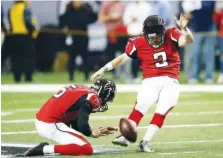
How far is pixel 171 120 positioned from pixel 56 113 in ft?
12.3

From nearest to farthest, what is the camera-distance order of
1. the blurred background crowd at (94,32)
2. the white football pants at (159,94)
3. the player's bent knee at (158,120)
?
1. the player's bent knee at (158,120)
2. the white football pants at (159,94)
3. the blurred background crowd at (94,32)

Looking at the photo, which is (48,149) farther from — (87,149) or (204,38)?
(204,38)

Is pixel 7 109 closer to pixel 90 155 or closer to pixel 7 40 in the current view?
pixel 90 155

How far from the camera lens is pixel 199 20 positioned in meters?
19.3

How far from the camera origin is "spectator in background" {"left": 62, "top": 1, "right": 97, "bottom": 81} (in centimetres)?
2022

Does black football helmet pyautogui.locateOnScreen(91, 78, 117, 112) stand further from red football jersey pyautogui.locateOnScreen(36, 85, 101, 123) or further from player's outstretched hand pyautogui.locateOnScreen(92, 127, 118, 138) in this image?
player's outstretched hand pyautogui.locateOnScreen(92, 127, 118, 138)

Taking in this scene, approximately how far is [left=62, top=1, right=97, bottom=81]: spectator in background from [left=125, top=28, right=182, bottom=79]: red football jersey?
9881 millimetres

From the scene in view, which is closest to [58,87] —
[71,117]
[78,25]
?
[78,25]

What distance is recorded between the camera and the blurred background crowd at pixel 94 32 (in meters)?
19.2

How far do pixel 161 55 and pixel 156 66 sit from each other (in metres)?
0.14

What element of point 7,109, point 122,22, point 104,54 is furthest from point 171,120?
point 104,54

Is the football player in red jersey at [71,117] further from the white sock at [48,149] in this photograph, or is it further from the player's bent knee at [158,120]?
the player's bent knee at [158,120]

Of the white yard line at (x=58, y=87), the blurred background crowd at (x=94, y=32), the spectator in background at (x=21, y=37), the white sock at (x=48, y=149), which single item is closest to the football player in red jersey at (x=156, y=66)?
the white sock at (x=48, y=149)

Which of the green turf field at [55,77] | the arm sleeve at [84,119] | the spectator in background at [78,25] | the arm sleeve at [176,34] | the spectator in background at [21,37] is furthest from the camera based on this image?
the green turf field at [55,77]
